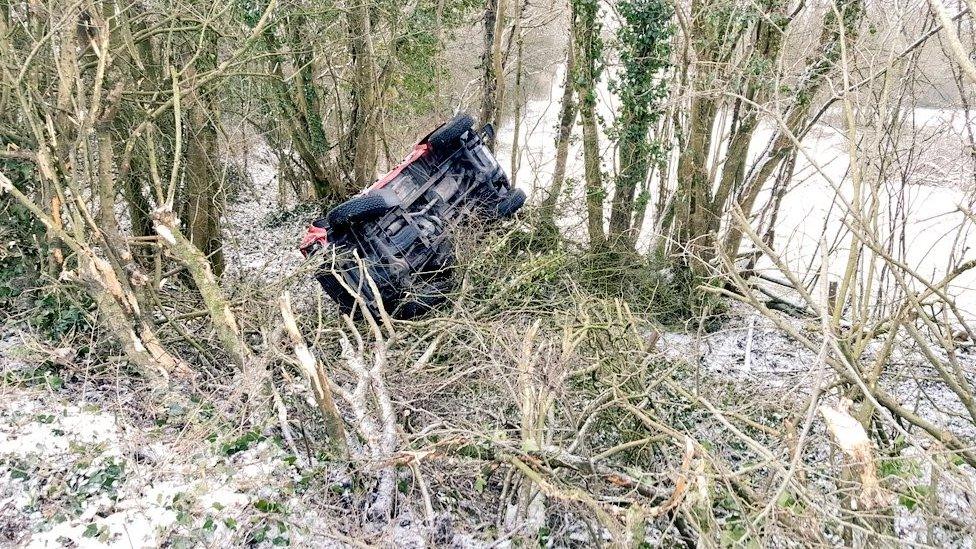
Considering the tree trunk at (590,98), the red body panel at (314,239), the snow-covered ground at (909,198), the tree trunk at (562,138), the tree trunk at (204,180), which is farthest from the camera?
the tree trunk at (562,138)

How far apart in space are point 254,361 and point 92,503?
1.25m

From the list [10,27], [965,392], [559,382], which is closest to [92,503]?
[559,382]

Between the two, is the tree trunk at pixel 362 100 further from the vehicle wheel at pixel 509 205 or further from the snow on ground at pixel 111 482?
the snow on ground at pixel 111 482

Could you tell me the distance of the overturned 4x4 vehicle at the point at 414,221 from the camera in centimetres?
609

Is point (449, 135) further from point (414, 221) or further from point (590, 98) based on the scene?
point (590, 98)

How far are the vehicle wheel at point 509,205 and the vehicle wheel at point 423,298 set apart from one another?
113 cm

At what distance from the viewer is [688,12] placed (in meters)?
7.45

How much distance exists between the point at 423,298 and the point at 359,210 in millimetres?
1194

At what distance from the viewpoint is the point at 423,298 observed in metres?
6.46

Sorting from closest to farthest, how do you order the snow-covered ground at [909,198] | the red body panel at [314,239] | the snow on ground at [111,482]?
the snow on ground at [111,482], the snow-covered ground at [909,198], the red body panel at [314,239]

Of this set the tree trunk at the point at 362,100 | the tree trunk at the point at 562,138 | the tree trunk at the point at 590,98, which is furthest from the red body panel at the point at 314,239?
the tree trunk at the point at 362,100

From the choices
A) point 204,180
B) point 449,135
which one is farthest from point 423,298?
point 204,180

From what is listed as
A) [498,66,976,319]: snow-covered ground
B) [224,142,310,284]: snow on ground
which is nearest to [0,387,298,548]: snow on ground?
[498,66,976,319]: snow-covered ground

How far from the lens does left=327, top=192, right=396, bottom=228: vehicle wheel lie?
6.04 metres
